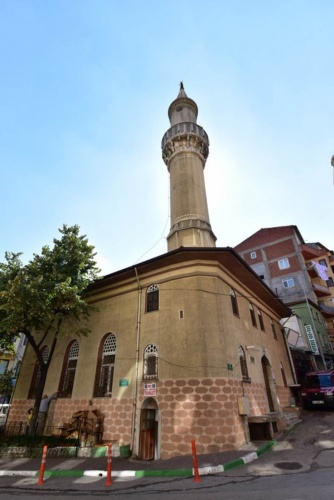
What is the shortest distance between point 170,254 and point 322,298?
30.3 meters

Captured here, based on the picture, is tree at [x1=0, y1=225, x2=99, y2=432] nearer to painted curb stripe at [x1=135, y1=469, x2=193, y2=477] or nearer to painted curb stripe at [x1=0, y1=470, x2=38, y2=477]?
painted curb stripe at [x1=0, y1=470, x2=38, y2=477]

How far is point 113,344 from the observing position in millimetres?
13508

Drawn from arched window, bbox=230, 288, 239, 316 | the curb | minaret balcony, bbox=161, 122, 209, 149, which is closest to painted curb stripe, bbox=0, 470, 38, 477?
the curb

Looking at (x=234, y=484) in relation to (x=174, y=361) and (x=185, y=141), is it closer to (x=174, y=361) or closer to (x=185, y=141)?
(x=174, y=361)

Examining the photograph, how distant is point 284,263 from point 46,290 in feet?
93.5

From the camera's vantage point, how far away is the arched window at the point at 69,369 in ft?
46.2

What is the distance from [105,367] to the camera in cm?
1320

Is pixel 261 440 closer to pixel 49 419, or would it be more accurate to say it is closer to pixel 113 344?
pixel 113 344

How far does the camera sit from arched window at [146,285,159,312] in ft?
42.1

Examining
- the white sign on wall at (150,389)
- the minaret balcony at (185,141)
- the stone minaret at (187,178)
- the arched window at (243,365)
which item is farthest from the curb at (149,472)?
the minaret balcony at (185,141)

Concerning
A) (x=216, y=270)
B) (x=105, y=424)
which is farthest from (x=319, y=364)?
(x=105, y=424)

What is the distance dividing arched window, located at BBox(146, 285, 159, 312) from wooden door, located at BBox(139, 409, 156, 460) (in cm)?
416

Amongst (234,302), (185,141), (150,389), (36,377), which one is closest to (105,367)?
(150,389)

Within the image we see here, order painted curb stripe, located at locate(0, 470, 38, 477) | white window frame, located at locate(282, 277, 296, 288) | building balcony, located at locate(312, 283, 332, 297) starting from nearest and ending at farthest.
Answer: painted curb stripe, located at locate(0, 470, 38, 477), white window frame, located at locate(282, 277, 296, 288), building balcony, located at locate(312, 283, 332, 297)
